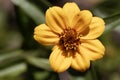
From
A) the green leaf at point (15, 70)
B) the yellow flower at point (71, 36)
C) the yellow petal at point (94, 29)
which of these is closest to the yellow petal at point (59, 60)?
the yellow flower at point (71, 36)

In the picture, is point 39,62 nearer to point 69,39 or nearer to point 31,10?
point 31,10

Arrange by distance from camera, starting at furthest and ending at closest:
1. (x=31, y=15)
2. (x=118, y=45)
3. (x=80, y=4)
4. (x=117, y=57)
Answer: (x=80, y=4) < (x=118, y=45) < (x=117, y=57) < (x=31, y=15)

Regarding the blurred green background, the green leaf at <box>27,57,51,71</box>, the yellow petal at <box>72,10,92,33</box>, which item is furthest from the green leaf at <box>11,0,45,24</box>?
the yellow petal at <box>72,10,92,33</box>

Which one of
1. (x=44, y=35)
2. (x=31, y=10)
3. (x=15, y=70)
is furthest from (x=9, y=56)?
(x=44, y=35)

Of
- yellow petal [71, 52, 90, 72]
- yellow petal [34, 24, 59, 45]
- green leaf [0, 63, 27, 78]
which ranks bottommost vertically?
green leaf [0, 63, 27, 78]

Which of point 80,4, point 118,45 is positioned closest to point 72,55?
point 118,45

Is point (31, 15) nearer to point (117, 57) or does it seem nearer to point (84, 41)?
point (84, 41)

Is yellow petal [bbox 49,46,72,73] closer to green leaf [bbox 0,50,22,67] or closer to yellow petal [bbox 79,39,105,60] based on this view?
yellow petal [bbox 79,39,105,60]
